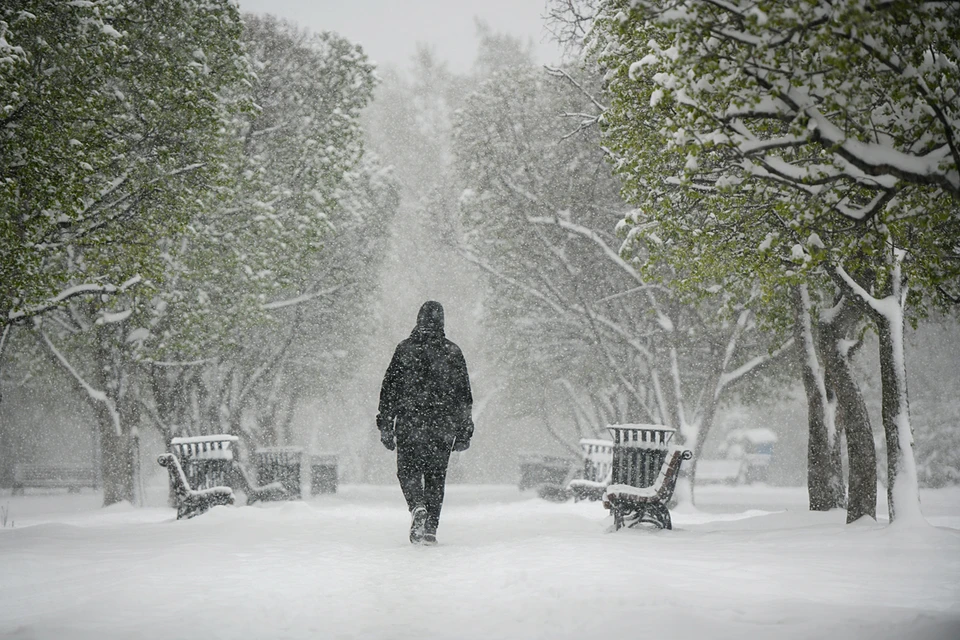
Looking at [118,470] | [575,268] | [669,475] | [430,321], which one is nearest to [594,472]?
[575,268]

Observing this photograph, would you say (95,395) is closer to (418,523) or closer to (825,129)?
(418,523)

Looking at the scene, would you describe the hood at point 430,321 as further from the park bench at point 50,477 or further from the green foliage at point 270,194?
the park bench at point 50,477

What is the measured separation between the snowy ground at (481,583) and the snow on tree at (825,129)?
85.5 inches

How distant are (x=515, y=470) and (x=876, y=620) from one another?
131 feet

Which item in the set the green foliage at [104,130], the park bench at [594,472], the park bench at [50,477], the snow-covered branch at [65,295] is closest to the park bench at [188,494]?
the green foliage at [104,130]

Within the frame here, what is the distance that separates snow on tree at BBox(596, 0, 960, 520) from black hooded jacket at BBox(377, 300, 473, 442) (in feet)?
9.33

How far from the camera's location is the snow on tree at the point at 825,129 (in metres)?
5.46

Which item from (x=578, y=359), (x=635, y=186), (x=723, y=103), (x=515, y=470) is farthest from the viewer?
(x=515, y=470)

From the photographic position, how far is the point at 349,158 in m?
18.7

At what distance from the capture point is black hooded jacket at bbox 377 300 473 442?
8242mm

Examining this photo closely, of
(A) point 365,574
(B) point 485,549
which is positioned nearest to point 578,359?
(B) point 485,549

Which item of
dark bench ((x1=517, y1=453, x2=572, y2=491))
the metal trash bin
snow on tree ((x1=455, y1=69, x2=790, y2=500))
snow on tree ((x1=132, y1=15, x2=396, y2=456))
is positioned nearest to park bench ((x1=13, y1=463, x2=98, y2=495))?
snow on tree ((x1=132, y1=15, x2=396, y2=456))

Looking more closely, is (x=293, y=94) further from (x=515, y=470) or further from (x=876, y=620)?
(x=515, y=470)

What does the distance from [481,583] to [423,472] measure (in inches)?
98.4
